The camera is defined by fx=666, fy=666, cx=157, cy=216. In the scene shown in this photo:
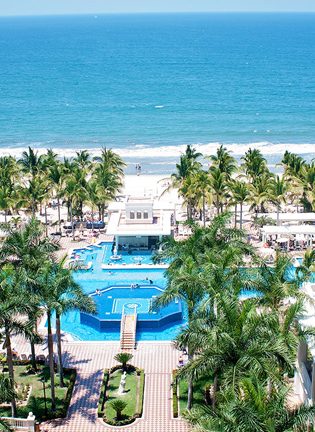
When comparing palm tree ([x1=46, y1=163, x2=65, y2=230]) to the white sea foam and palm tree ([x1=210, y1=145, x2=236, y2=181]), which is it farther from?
the white sea foam

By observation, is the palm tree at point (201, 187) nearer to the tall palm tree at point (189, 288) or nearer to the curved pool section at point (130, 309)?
the curved pool section at point (130, 309)

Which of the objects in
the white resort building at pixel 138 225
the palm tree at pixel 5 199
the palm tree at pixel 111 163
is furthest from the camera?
the palm tree at pixel 111 163

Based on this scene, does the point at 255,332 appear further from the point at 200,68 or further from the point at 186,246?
the point at 200,68

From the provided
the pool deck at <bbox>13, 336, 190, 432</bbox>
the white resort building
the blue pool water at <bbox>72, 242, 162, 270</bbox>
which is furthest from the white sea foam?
the pool deck at <bbox>13, 336, 190, 432</bbox>

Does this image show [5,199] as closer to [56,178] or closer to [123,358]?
[56,178]

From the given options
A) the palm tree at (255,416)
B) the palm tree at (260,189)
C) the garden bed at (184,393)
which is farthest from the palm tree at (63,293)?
the palm tree at (260,189)

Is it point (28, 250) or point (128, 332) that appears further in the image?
point (128, 332)

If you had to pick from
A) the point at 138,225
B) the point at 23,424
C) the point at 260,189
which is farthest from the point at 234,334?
the point at 138,225
